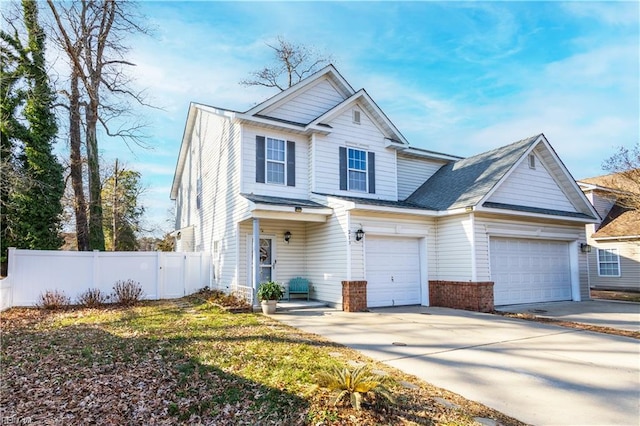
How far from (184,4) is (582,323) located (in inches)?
555

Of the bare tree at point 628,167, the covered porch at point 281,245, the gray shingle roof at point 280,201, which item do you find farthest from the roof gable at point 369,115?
the bare tree at point 628,167

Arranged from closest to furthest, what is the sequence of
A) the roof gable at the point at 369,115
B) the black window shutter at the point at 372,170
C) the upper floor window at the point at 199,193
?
the roof gable at the point at 369,115 → the black window shutter at the point at 372,170 → the upper floor window at the point at 199,193

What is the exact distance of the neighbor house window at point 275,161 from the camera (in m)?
13.1

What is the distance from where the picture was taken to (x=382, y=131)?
15.0 metres

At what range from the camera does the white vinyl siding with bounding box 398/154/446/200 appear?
1609 centimetres

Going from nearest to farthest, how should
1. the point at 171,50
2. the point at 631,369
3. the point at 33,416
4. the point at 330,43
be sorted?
the point at 33,416 < the point at 631,369 < the point at 171,50 < the point at 330,43

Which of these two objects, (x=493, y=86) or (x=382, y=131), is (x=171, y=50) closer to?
(x=382, y=131)

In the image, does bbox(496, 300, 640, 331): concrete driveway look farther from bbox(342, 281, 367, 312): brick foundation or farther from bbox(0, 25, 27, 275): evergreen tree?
bbox(0, 25, 27, 275): evergreen tree

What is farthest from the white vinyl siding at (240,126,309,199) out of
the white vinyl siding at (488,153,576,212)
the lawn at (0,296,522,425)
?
the white vinyl siding at (488,153,576,212)

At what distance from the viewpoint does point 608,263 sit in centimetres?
1988

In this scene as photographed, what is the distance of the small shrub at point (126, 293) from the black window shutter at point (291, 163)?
6.49 m

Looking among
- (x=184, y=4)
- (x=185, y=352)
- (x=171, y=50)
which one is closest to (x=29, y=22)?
(x=171, y=50)

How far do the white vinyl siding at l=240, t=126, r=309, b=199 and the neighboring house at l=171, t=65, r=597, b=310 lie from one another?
4cm

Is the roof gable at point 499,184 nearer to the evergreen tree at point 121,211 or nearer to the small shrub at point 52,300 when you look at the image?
the small shrub at point 52,300
